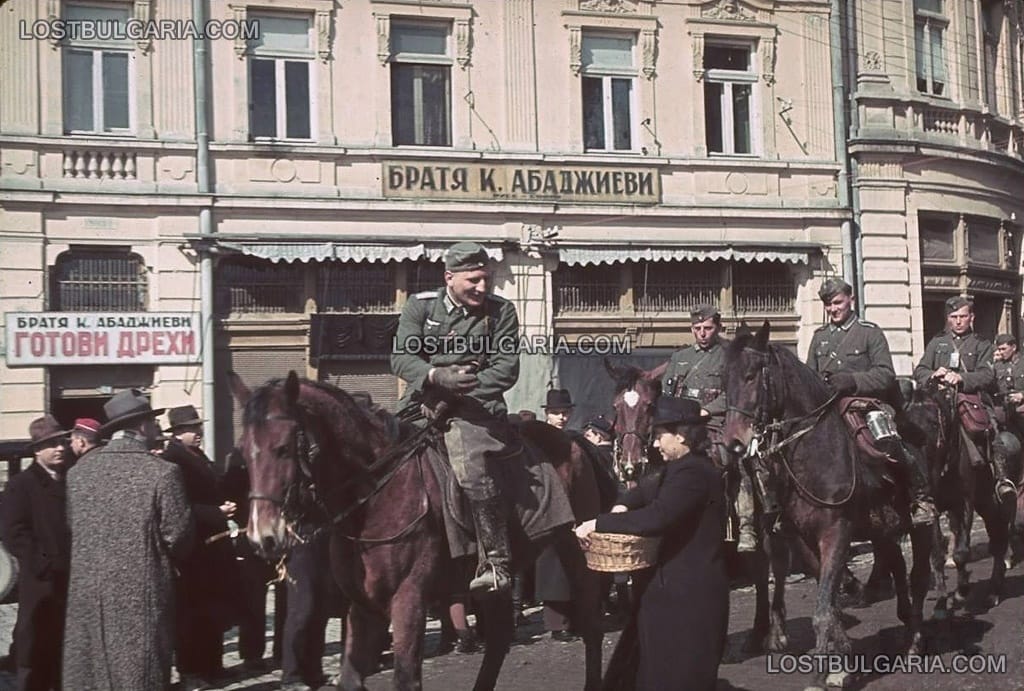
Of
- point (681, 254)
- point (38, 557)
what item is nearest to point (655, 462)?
point (38, 557)

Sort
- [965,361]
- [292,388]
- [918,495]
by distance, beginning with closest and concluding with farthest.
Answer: [292,388]
[918,495]
[965,361]

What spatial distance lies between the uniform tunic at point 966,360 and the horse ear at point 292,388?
24.7 ft

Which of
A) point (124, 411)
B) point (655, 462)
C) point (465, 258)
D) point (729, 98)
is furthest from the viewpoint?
point (729, 98)

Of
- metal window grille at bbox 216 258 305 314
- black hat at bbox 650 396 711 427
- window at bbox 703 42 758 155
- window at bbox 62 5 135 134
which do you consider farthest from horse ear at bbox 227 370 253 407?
window at bbox 703 42 758 155

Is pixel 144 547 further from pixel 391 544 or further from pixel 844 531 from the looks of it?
pixel 844 531

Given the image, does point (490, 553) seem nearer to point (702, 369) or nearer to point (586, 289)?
point (702, 369)

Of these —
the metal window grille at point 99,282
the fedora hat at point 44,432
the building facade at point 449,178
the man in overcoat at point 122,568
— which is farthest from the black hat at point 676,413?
the metal window grille at point 99,282

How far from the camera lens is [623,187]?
21969 mm

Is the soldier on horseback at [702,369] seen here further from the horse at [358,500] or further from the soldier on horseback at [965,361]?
the horse at [358,500]

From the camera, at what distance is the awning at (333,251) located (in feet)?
64.8

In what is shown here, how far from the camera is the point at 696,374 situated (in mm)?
11797

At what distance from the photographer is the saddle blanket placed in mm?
7391

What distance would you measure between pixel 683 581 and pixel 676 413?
90 cm

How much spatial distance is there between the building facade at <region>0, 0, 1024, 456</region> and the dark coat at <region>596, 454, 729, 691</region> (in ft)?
45.6
